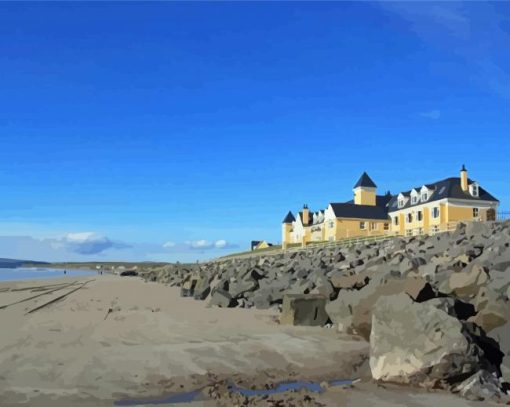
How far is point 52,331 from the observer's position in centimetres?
1153

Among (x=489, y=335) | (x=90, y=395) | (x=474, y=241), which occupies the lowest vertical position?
(x=90, y=395)

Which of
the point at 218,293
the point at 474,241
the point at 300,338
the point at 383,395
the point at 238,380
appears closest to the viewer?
the point at 383,395

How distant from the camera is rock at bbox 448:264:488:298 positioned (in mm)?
9845

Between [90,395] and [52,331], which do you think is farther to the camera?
[52,331]

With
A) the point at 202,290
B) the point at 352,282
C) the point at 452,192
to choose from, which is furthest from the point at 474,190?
the point at 352,282

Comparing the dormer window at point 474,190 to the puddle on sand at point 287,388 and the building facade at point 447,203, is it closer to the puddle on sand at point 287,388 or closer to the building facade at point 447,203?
the building facade at point 447,203

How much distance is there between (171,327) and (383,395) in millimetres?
6968

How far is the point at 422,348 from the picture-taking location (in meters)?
6.74

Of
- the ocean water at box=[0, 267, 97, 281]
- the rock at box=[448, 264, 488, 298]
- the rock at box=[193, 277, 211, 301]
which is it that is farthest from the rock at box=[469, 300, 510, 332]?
the ocean water at box=[0, 267, 97, 281]

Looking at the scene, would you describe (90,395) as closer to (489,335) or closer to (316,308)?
(489,335)

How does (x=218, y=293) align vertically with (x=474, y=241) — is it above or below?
below

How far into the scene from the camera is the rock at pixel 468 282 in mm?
9845

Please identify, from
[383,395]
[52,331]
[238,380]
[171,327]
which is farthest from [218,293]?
[383,395]

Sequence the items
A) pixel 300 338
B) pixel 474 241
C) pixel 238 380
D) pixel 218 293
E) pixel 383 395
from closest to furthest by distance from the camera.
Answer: pixel 383 395 → pixel 238 380 → pixel 300 338 → pixel 218 293 → pixel 474 241
